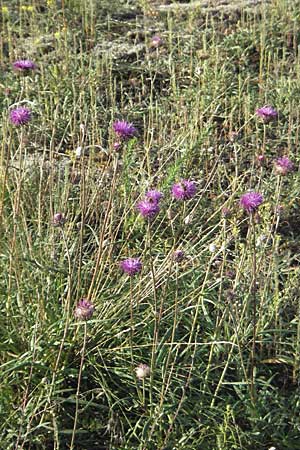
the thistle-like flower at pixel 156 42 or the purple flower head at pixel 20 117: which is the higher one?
the purple flower head at pixel 20 117

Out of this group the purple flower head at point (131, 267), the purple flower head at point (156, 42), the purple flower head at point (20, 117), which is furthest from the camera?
the purple flower head at point (156, 42)

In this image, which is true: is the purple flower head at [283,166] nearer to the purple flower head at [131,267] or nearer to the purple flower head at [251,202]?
the purple flower head at [251,202]

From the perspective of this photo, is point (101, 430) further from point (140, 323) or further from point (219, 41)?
point (219, 41)

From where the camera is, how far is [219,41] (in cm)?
486

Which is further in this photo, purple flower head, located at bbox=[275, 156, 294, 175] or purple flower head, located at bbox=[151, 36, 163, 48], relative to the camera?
purple flower head, located at bbox=[151, 36, 163, 48]

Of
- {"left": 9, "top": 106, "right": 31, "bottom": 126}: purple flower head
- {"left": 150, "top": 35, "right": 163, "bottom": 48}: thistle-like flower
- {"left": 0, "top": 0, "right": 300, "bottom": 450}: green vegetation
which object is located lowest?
{"left": 0, "top": 0, "right": 300, "bottom": 450}: green vegetation

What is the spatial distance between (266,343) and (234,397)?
0.85 feet

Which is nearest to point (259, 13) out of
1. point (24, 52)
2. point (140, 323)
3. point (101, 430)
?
point (24, 52)

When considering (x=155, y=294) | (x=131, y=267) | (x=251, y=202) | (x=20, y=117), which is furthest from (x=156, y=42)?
(x=155, y=294)

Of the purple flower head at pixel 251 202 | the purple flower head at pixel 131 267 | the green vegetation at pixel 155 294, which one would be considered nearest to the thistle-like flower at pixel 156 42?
the green vegetation at pixel 155 294

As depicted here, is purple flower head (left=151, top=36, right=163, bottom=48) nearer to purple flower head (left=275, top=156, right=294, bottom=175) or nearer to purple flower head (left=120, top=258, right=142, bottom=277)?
purple flower head (left=275, top=156, right=294, bottom=175)

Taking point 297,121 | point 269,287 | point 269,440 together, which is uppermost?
point 297,121

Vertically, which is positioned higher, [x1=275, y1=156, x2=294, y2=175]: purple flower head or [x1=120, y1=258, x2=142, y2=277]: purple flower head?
[x1=275, y1=156, x2=294, y2=175]: purple flower head

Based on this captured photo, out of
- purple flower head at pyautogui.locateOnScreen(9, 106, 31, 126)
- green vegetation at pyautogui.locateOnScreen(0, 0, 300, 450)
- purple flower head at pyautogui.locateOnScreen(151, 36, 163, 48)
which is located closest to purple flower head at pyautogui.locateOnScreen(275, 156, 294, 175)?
green vegetation at pyautogui.locateOnScreen(0, 0, 300, 450)
